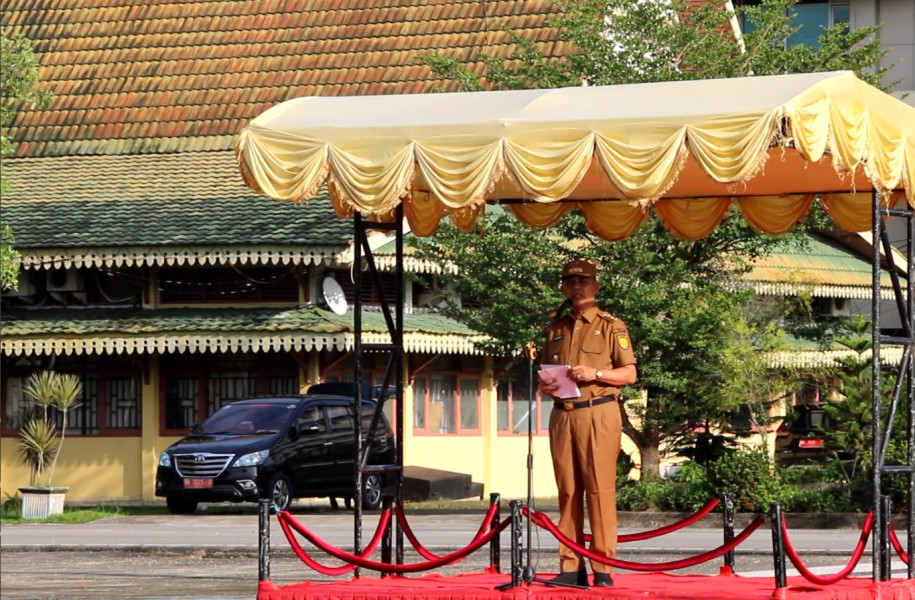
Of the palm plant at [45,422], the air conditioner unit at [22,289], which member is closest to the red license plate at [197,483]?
the palm plant at [45,422]

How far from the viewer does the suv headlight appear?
3088cm

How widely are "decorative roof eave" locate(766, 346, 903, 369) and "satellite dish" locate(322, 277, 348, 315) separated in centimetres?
787

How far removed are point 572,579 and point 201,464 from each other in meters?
19.5

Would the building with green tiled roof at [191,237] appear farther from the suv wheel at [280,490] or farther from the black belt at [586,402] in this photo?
the black belt at [586,402]

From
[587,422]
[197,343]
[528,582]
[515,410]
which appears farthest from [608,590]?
[515,410]

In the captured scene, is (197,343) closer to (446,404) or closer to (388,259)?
(388,259)

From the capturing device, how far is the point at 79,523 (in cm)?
3092

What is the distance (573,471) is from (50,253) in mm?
24157

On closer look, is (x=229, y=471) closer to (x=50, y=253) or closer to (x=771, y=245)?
(x=50, y=253)

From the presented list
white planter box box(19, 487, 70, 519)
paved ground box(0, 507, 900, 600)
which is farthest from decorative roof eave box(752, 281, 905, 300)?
white planter box box(19, 487, 70, 519)

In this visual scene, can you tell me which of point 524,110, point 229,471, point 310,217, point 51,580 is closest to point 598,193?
point 524,110

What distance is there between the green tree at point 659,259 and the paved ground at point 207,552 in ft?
10.5

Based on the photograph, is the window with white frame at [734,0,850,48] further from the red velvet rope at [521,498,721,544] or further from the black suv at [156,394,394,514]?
the red velvet rope at [521,498,721,544]

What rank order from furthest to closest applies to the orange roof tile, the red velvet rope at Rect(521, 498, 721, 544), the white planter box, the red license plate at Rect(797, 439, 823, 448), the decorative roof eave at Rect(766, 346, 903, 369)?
the orange roof tile < the red license plate at Rect(797, 439, 823, 448) < the white planter box < the decorative roof eave at Rect(766, 346, 903, 369) < the red velvet rope at Rect(521, 498, 721, 544)
